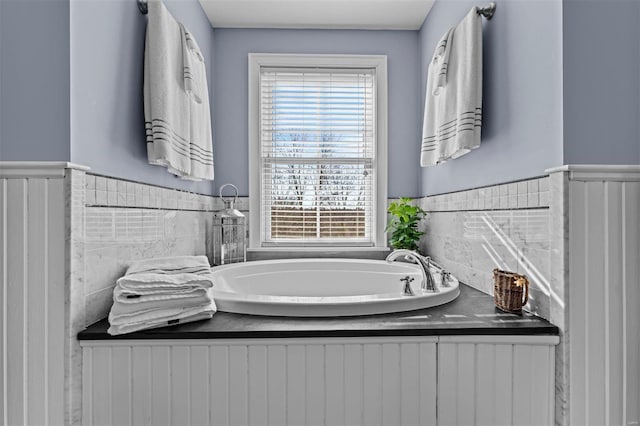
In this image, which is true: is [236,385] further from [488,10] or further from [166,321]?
[488,10]

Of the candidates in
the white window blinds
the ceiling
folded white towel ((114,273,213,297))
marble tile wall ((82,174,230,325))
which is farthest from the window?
folded white towel ((114,273,213,297))

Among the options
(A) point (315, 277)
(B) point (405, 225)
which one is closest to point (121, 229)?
(A) point (315, 277)

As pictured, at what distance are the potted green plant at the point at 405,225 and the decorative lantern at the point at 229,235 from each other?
1.04 metres

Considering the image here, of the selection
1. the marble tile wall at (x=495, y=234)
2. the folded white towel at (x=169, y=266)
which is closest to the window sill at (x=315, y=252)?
the marble tile wall at (x=495, y=234)

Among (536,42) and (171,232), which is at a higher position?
(536,42)

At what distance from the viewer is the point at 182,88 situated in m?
1.84

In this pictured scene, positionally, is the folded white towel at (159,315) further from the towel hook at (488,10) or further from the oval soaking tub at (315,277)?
the towel hook at (488,10)

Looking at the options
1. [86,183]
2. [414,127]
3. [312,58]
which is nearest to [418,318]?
[86,183]

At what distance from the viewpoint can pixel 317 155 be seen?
2.68m

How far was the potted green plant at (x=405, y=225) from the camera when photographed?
7.86ft

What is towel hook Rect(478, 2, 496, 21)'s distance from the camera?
1649 mm
